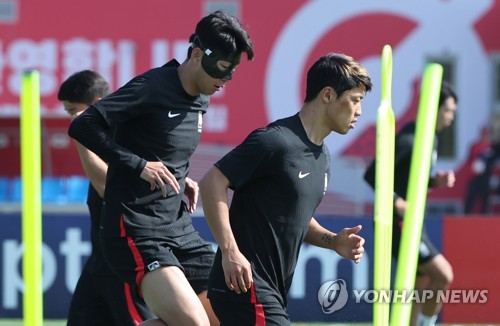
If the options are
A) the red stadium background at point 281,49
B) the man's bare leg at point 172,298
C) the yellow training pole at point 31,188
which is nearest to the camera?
the yellow training pole at point 31,188

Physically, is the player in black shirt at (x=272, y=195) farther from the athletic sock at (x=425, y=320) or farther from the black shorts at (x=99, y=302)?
the athletic sock at (x=425, y=320)

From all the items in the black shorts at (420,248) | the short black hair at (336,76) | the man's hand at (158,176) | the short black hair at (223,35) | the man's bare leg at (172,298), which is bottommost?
the black shorts at (420,248)

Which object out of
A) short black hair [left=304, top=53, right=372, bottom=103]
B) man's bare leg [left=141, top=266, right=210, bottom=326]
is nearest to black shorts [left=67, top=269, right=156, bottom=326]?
man's bare leg [left=141, top=266, right=210, bottom=326]

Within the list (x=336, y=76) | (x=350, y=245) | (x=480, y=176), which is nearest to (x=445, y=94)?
(x=350, y=245)

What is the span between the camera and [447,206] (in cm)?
1788

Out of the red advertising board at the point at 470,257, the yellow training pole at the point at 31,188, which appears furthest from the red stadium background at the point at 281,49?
the yellow training pole at the point at 31,188

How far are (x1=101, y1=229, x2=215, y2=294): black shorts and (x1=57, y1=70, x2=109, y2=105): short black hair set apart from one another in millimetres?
1229

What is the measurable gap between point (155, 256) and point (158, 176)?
0.41 m

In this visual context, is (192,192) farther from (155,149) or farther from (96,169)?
(96,169)

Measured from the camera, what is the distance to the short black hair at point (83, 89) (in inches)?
253

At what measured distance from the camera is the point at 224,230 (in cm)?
482

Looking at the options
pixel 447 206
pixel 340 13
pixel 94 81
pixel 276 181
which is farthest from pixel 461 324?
pixel 340 13

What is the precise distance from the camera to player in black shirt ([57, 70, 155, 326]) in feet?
19.8

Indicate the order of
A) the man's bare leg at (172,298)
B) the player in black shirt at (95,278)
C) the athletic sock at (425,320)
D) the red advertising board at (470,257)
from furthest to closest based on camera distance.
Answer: the red advertising board at (470,257) → the athletic sock at (425,320) → the player in black shirt at (95,278) → the man's bare leg at (172,298)
